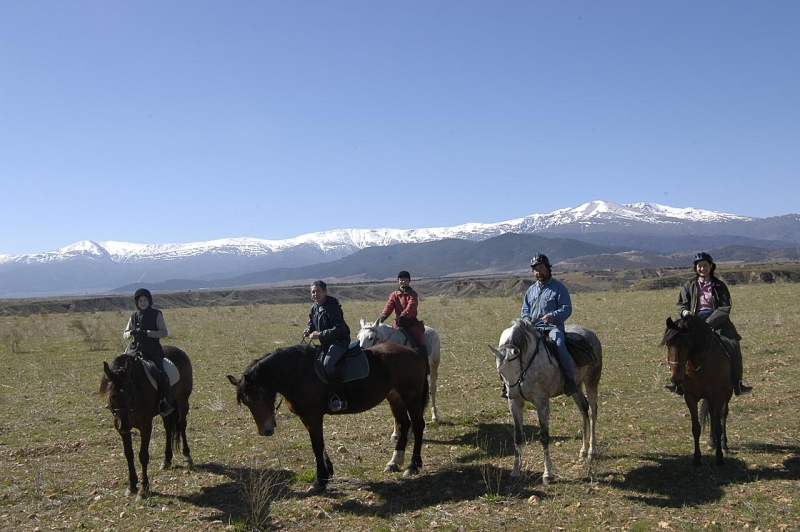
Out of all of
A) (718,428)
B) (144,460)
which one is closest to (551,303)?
(718,428)

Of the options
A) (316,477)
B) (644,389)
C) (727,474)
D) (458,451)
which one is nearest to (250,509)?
(316,477)

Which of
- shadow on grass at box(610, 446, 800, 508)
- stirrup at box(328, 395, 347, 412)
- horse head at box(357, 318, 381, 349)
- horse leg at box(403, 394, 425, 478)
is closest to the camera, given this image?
shadow on grass at box(610, 446, 800, 508)

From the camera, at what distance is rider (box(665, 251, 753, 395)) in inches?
332

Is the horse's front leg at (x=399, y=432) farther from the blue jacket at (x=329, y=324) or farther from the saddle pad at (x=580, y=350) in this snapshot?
the saddle pad at (x=580, y=350)

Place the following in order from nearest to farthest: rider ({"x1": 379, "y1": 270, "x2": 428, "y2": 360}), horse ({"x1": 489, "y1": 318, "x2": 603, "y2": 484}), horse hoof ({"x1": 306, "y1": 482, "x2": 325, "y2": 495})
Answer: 1. horse ({"x1": 489, "y1": 318, "x2": 603, "y2": 484})
2. horse hoof ({"x1": 306, "y1": 482, "x2": 325, "y2": 495})
3. rider ({"x1": 379, "y1": 270, "x2": 428, "y2": 360})

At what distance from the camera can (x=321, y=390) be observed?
8.06 m

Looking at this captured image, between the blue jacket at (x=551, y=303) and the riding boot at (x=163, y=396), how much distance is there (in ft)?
18.5

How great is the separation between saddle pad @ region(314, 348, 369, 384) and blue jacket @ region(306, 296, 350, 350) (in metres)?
0.19

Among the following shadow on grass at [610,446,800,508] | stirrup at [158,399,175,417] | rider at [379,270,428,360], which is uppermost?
rider at [379,270,428,360]

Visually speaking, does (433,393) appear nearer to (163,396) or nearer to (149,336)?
(163,396)

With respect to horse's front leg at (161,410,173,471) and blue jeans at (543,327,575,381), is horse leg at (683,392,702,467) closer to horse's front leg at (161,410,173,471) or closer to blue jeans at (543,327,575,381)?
blue jeans at (543,327,575,381)

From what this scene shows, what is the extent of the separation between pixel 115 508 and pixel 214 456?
2.34m

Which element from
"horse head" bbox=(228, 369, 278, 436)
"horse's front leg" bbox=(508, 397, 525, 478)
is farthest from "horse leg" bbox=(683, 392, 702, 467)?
"horse head" bbox=(228, 369, 278, 436)

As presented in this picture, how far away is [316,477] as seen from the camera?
805 centimetres
